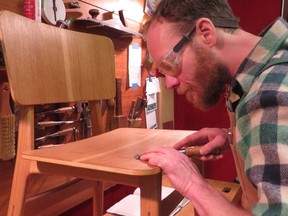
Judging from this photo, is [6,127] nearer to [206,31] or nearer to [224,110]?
[206,31]

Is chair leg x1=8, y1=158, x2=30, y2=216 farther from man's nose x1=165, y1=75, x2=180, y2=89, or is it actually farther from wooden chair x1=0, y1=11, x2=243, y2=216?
man's nose x1=165, y1=75, x2=180, y2=89

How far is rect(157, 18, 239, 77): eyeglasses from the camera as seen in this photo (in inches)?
24.4

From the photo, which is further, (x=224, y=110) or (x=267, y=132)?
(x=224, y=110)

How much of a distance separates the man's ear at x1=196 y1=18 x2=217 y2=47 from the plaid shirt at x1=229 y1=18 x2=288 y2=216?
0.12 meters

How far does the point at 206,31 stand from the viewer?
608 mm

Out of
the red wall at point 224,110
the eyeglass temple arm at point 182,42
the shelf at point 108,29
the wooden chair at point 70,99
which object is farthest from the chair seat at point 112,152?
the red wall at point 224,110

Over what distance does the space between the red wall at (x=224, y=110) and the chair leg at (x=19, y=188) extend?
133 cm

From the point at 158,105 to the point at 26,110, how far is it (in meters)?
1.19

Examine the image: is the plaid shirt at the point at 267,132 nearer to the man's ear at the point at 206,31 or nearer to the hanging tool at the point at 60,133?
the man's ear at the point at 206,31

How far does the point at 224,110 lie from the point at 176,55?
4.54 ft

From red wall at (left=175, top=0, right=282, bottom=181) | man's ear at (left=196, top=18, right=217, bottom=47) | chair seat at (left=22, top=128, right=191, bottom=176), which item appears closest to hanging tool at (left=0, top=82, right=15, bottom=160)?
chair seat at (left=22, top=128, right=191, bottom=176)

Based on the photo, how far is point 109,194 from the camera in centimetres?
145

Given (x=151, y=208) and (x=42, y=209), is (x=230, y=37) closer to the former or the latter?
(x=151, y=208)

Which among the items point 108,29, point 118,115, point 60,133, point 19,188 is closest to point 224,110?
point 118,115
